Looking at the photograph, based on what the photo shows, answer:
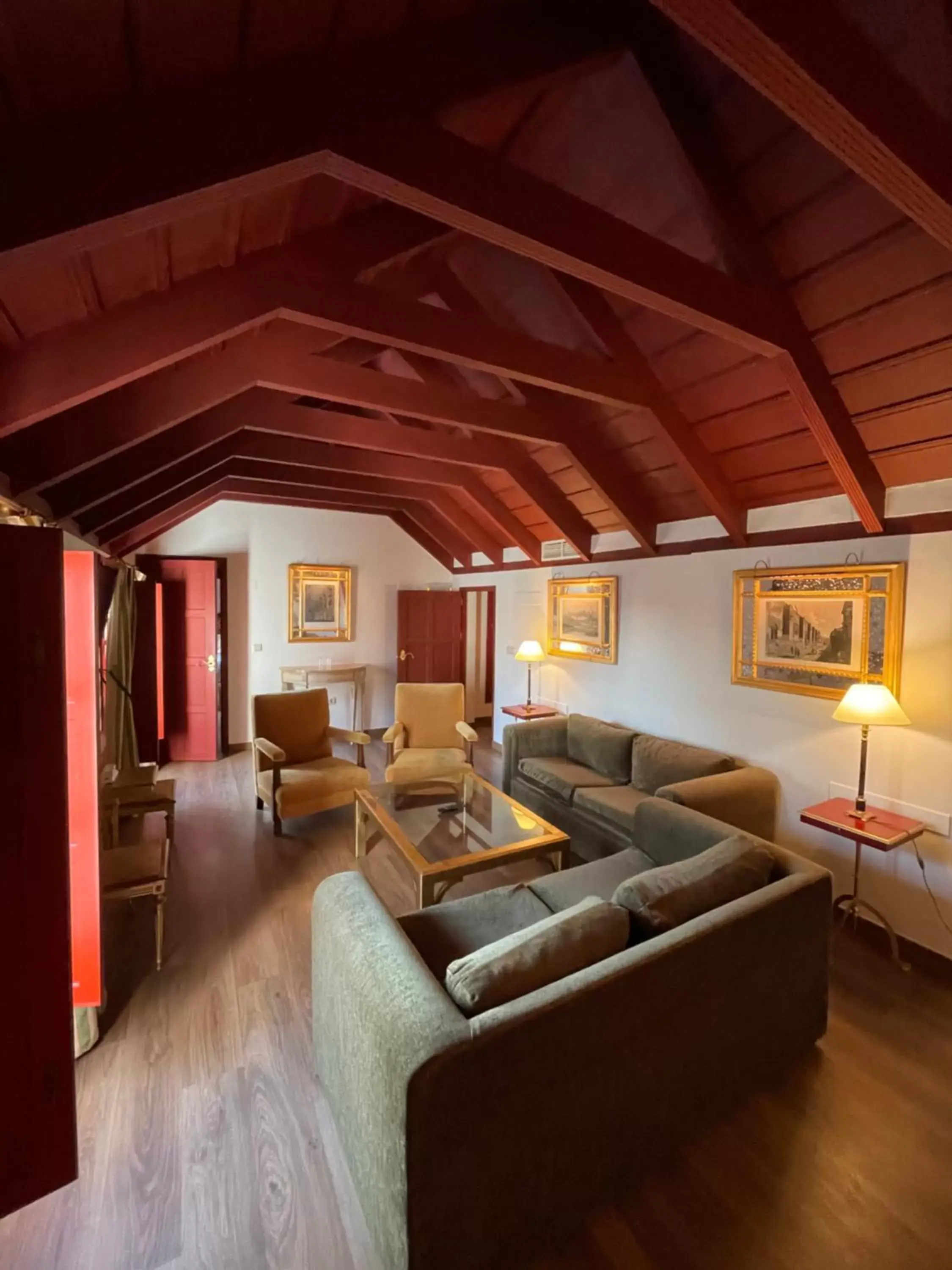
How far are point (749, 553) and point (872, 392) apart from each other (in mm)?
1284

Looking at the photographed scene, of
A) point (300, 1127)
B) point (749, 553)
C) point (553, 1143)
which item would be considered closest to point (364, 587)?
point (749, 553)

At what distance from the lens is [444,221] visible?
4.93ft

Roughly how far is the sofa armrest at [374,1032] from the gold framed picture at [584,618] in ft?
10.9

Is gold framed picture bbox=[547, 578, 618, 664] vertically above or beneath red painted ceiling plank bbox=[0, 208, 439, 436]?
beneath

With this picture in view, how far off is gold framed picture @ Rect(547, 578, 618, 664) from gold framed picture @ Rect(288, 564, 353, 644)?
2593 millimetres

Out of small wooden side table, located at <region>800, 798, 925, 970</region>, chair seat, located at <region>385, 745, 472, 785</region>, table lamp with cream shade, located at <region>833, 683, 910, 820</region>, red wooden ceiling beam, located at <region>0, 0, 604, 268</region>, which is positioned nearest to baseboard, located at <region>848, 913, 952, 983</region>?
small wooden side table, located at <region>800, 798, 925, 970</region>

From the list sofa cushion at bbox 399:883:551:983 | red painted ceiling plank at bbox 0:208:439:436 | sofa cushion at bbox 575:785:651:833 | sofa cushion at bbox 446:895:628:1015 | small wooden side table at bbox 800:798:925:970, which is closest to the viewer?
sofa cushion at bbox 446:895:628:1015

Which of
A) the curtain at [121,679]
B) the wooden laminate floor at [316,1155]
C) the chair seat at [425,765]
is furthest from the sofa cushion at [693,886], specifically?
the curtain at [121,679]

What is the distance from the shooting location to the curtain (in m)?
3.70

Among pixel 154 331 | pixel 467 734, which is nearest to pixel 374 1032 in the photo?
pixel 154 331

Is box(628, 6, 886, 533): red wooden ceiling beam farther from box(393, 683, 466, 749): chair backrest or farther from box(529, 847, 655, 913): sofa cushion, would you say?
box(393, 683, 466, 749): chair backrest

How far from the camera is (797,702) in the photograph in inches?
130

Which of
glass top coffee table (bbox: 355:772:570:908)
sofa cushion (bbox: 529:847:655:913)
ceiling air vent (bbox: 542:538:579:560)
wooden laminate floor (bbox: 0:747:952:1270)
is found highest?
ceiling air vent (bbox: 542:538:579:560)

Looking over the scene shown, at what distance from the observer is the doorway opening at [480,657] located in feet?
26.1
